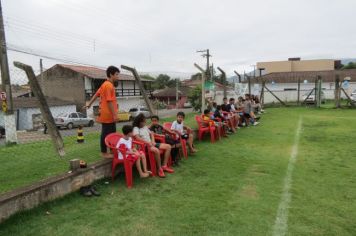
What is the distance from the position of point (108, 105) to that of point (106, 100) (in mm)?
89

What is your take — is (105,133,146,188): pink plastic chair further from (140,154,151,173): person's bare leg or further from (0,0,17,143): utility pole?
(0,0,17,143): utility pole

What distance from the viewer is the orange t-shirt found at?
5.39 m

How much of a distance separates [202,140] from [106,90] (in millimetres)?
4741

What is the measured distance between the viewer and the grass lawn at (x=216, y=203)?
3.76 meters

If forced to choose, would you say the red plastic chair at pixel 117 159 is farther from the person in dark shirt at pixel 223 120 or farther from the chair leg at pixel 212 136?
the person in dark shirt at pixel 223 120

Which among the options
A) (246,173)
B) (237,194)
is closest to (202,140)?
(246,173)

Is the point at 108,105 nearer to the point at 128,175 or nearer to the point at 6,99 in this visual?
the point at 128,175

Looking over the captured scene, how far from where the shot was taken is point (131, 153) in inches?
206

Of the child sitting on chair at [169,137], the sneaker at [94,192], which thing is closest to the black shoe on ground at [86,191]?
the sneaker at [94,192]

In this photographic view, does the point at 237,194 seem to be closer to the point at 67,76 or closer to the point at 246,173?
the point at 246,173

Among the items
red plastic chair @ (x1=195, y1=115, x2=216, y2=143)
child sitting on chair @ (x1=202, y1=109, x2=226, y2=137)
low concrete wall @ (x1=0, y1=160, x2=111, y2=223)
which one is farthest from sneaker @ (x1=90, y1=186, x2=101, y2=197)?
child sitting on chair @ (x1=202, y1=109, x2=226, y2=137)

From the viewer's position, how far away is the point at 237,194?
492 centimetres

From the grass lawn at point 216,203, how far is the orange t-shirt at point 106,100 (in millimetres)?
1055

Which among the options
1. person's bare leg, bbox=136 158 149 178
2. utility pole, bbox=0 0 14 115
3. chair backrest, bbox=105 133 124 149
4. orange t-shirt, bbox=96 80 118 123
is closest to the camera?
person's bare leg, bbox=136 158 149 178
